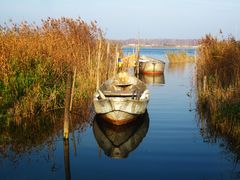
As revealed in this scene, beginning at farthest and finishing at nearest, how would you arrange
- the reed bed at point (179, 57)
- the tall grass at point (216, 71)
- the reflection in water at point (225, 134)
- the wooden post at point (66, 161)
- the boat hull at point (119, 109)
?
the reed bed at point (179, 57), the tall grass at point (216, 71), the boat hull at point (119, 109), the reflection in water at point (225, 134), the wooden post at point (66, 161)

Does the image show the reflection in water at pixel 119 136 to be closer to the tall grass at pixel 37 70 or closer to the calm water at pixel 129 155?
the calm water at pixel 129 155

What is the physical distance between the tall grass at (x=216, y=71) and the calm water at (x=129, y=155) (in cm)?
Result: 144

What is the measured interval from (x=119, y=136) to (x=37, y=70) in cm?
398

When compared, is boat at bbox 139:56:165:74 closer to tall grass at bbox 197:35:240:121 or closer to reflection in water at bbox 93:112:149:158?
tall grass at bbox 197:35:240:121

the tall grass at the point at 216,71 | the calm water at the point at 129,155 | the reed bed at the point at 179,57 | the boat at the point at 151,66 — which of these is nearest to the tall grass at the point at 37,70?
the calm water at the point at 129,155

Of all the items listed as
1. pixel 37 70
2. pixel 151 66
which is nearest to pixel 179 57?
pixel 151 66

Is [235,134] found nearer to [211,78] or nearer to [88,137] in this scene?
[88,137]

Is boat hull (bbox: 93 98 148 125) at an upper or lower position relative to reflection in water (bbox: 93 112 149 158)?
upper

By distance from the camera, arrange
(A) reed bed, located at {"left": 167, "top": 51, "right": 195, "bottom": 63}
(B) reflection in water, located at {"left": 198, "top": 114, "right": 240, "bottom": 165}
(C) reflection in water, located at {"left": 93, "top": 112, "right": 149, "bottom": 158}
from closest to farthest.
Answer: (B) reflection in water, located at {"left": 198, "top": 114, "right": 240, "bottom": 165}
(C) reflection in water, located at {"left": 93, "top": 112, "right": 149, "bottom": 158}
(A) reed bed, located at {"left": 167, "top": 51, "right": 195, "bottom": 63}

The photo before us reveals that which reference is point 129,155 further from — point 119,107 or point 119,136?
point 119,107

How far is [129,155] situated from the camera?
9.45 m

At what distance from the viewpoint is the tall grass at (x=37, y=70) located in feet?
39.2

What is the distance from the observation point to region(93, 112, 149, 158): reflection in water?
9930mm

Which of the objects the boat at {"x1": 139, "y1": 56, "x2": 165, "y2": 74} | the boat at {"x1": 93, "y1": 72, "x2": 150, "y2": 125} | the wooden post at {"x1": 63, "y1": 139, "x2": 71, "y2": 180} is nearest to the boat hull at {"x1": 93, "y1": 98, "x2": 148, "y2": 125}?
the boat at {"x1": 93, "y1": 72, "x2": 150, "y2": 125}
